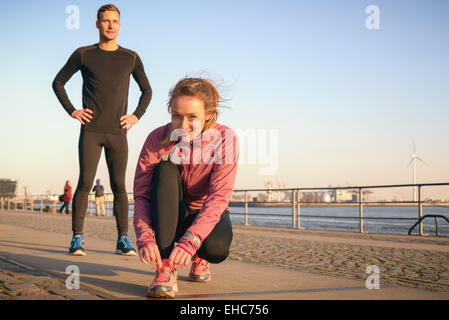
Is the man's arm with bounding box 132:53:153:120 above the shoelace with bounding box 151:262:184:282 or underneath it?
above

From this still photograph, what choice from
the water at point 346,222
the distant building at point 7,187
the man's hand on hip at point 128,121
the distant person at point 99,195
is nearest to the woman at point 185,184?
the man's hand on hip at point 128,121

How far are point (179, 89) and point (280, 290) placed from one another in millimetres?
1142

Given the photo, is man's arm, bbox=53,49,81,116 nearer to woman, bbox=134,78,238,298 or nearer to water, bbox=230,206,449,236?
woman, bbox=134,78,238,298

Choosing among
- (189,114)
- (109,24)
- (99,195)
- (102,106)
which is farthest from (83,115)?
(99,195)

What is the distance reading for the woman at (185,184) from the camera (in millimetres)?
2152

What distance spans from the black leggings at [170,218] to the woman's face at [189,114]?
0.64 feet

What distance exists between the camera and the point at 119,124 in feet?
12.4

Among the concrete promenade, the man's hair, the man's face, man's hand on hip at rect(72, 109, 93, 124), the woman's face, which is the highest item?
the man's hair

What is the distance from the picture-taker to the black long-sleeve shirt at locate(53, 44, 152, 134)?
146 inches

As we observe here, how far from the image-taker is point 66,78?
3.84 meters

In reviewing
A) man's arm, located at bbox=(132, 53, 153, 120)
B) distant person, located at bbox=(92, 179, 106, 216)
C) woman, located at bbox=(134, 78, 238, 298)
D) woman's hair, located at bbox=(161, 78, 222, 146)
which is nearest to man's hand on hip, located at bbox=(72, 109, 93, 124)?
man's arm, located at bbox=(132, 53, 153, 120)

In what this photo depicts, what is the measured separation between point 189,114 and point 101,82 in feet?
5.53

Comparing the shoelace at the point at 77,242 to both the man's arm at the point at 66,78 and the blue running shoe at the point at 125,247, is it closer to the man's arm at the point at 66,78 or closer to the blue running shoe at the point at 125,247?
the blue running shoe at the point at 125,247
